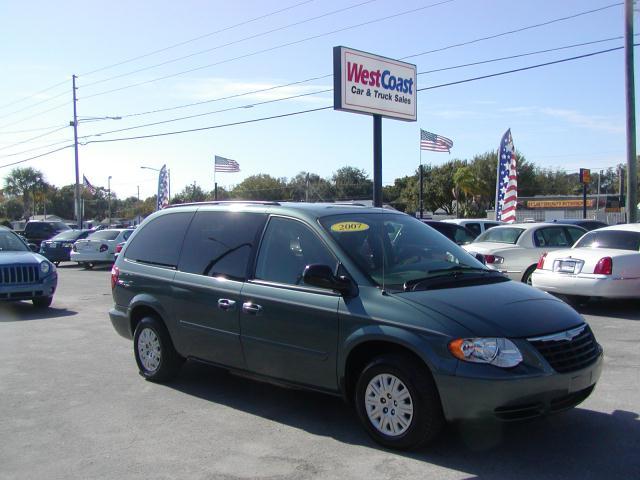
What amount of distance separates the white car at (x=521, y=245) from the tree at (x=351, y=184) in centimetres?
→ 6515

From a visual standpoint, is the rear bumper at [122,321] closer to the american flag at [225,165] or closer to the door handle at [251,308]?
the door handle at [251,308]

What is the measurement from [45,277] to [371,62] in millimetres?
12373

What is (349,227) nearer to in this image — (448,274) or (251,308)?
(448,274)

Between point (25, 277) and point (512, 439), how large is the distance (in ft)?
33.4

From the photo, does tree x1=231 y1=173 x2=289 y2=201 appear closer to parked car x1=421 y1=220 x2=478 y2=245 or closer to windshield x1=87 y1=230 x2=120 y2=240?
windshield x1=87 y1=230 x2=120 y2=240

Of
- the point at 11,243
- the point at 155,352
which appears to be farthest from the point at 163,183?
the point at 155,352

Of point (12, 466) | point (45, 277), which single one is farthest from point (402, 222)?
point (45, 277)

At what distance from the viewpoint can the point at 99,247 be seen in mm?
23328

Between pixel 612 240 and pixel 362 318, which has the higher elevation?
pixel 612 240

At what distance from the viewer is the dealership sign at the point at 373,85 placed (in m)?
19.5

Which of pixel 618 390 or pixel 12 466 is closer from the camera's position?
pixel 12 466

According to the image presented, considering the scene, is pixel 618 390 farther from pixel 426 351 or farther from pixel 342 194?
pixel 342 194

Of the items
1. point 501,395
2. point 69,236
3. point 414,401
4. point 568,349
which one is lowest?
point 414,401

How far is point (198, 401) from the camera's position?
614 centimetres
